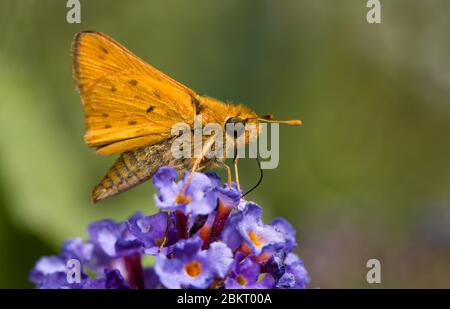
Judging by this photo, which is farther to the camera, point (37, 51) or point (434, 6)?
point (434, 6)

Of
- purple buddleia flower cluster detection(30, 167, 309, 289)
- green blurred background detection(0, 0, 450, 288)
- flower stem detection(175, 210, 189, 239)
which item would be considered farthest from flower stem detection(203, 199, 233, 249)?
green blurred background detection(0, 0, 450, 288)

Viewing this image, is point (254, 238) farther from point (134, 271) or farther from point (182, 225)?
point (134, 271)

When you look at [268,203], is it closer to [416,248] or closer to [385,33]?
[416,248]

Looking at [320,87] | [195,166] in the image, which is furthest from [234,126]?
[320,87]

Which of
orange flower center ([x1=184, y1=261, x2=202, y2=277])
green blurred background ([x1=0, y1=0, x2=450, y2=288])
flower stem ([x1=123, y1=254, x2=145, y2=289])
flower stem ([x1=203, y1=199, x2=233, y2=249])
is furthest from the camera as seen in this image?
green blurred background ([x1=0, y1=0, x2=450, y2=288])

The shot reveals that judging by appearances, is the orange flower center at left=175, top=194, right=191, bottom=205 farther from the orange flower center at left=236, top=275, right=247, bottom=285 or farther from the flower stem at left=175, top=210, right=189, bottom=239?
the orange flower center at left=236, top=275, right=247, bottom=285

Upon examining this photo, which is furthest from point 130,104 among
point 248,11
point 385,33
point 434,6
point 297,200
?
point 434,6

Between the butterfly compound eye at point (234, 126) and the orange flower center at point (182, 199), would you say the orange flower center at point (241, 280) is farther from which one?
the butterfly compound eye at point (234, 126)
